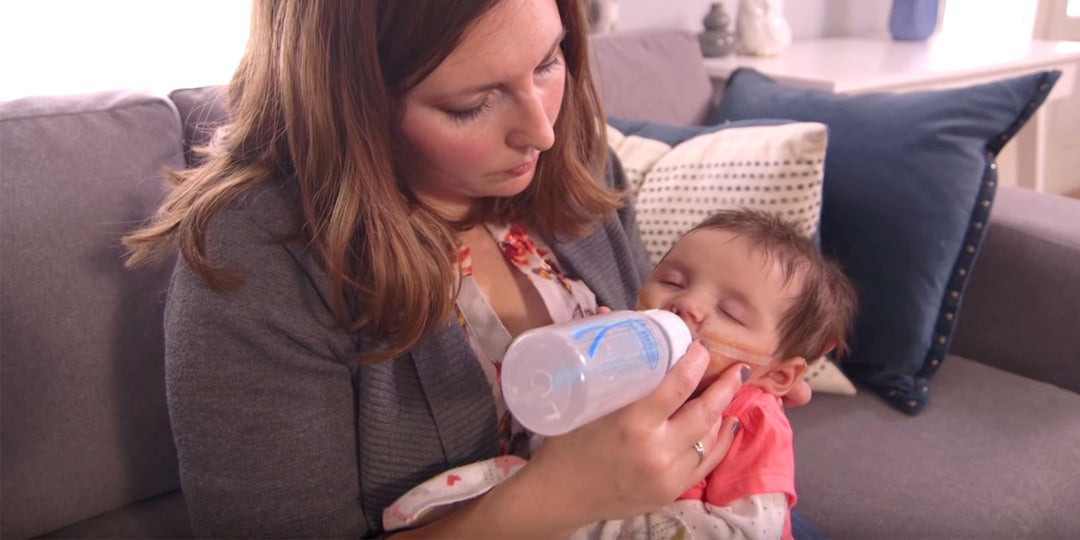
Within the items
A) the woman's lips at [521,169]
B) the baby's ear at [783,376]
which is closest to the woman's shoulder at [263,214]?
the woman's lips at [521,169]

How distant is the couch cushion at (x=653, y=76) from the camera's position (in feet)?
6.23

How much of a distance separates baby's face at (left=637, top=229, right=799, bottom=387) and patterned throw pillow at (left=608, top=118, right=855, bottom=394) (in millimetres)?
342

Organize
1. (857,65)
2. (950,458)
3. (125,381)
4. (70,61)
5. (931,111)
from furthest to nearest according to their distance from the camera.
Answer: (857,65), (70,61), (931,111), (950,458), (125,381)

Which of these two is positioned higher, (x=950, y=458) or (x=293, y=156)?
(x=293, y=156)

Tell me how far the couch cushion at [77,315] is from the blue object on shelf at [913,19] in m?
2.61

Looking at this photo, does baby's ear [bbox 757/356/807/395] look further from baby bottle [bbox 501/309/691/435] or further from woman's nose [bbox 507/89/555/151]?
woman's nose [bbox 507/89/555/151]

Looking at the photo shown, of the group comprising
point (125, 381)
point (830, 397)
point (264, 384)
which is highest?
point (264, 384)

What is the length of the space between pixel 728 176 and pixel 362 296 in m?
0.79

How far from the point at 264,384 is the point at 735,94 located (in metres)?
1.39

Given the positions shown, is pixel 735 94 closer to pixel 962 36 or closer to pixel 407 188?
pixel 407 188

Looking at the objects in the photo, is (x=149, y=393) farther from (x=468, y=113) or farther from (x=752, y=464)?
(x=752, y=464)

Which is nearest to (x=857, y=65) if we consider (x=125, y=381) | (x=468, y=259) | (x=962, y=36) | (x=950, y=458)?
(x=962, y=36)

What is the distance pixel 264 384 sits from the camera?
863 mm

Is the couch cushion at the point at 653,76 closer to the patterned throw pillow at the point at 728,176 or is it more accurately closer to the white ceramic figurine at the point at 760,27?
the patterned throw pillow at the point at 728,176
